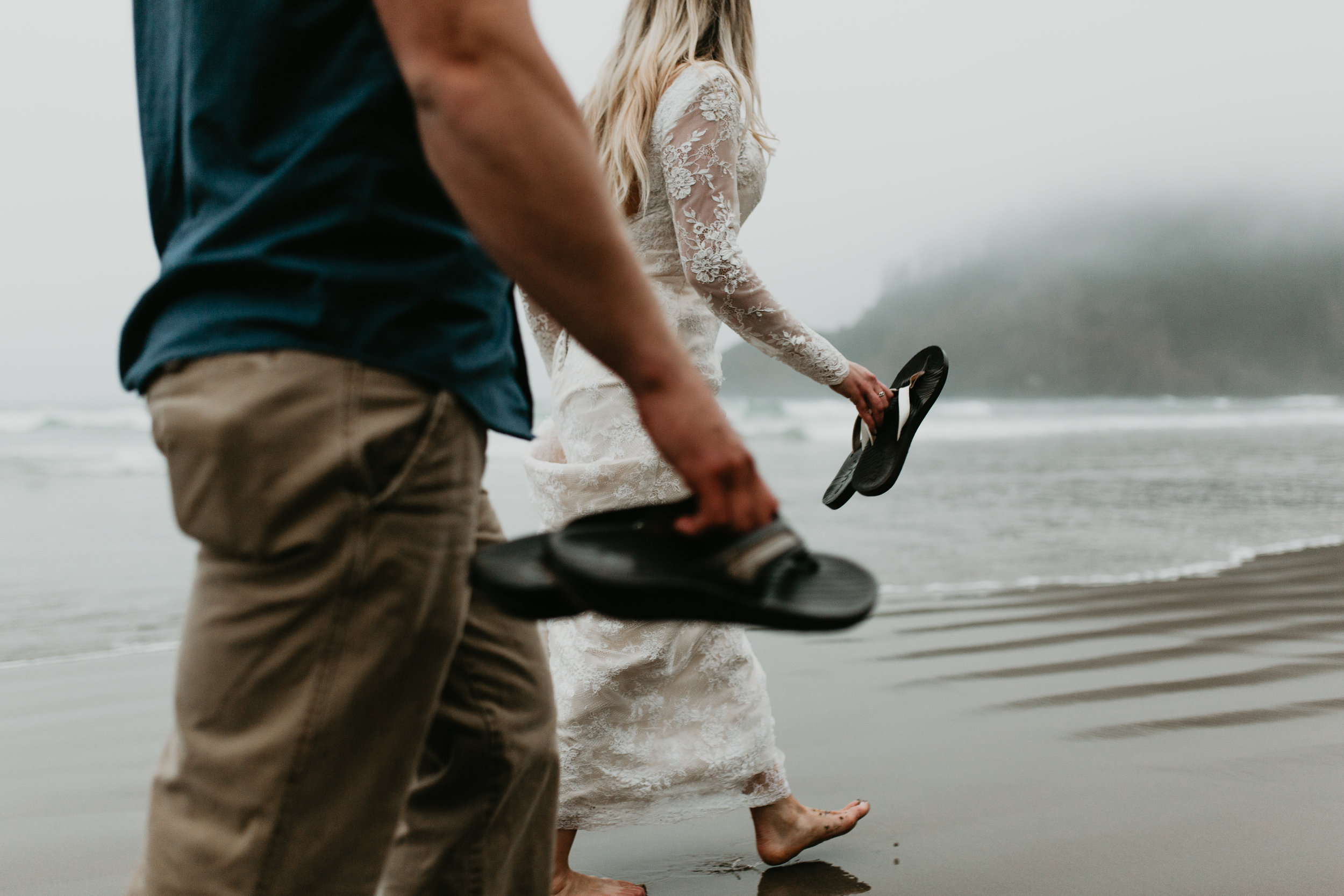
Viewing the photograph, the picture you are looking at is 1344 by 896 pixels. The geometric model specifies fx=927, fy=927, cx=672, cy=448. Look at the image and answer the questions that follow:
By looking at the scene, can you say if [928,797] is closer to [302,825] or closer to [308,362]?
[302,825]

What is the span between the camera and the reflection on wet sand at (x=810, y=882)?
6.40 ft

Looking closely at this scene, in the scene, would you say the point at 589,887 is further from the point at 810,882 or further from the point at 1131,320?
the point at 1131,320

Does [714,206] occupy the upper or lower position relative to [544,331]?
upper

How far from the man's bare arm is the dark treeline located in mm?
25479

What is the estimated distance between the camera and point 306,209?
2.73 feet

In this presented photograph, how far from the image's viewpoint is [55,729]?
10.1ft

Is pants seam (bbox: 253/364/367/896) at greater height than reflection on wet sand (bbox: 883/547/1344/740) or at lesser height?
greater

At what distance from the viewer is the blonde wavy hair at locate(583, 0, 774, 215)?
1.96 metres

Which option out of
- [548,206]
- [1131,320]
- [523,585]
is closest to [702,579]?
[523,585]

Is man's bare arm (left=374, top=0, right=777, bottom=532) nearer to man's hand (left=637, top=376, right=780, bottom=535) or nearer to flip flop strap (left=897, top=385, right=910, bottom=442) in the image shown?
man's hand (left=637, top=376, right=780, bottom=535)

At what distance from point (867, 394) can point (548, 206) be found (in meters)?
1.40

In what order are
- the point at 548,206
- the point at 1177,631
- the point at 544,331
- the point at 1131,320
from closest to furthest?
the point at 548,206 → the point at 544,331 → the point at 1177,631 → the point at 1131,320

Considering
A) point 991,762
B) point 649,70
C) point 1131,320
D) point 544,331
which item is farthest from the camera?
point 1131,320

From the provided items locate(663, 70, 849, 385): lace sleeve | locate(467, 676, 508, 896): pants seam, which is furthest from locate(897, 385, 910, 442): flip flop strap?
locate(467, 676, 508, 896): pants seam
